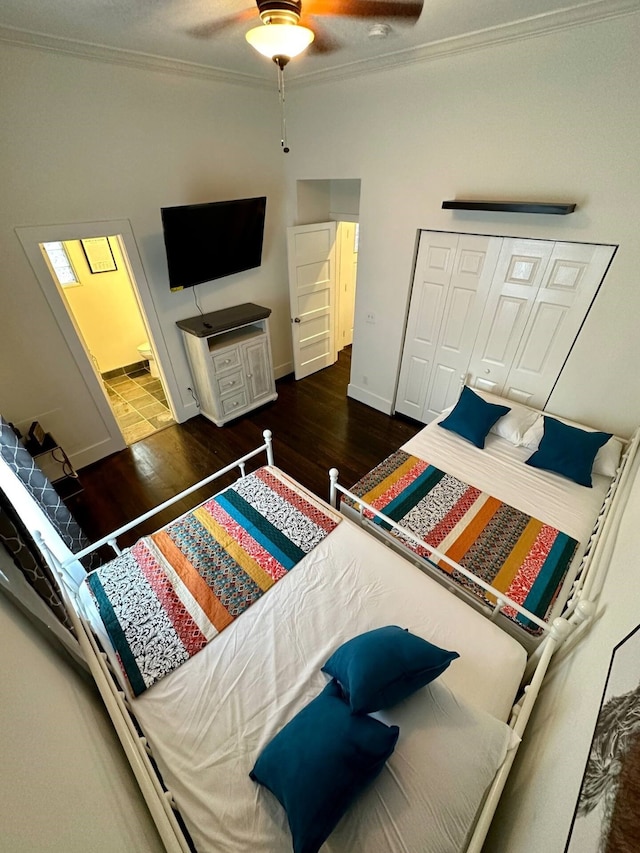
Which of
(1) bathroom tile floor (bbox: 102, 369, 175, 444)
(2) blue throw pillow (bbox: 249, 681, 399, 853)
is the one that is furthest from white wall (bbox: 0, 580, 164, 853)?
(1) bathroom tile floor (bbox: 102, 369, 175, 444)

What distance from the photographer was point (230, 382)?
3.96 metres

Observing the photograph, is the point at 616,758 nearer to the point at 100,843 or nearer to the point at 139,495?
the point at 100,843

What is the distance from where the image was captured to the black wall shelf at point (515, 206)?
2.32 m

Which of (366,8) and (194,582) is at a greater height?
(366,8)

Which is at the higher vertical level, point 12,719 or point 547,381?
point 12,719

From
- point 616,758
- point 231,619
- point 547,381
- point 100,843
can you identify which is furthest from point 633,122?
point 100,843

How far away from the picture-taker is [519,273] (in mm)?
2840

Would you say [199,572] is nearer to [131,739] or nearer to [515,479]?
[131,739]

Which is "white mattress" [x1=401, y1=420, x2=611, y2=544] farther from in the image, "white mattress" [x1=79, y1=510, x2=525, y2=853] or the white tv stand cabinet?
the white tv stand cabinet

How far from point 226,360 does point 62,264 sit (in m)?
2.55

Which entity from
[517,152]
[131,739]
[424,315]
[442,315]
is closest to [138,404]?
[424,315]

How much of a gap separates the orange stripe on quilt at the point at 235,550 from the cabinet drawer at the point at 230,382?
1.86 meters

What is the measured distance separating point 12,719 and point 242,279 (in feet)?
13.5

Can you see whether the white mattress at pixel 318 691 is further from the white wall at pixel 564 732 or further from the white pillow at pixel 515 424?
the white pillow at pixel 515 424
